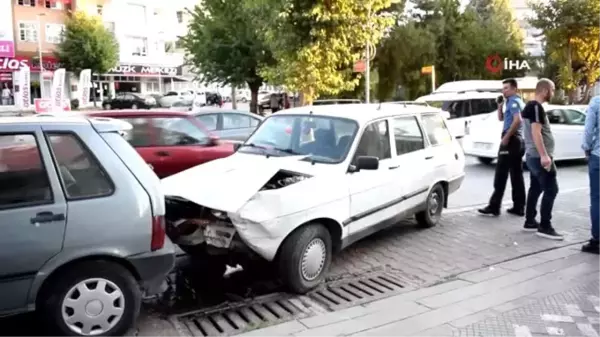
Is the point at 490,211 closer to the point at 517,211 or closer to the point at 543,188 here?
the point at 517,211

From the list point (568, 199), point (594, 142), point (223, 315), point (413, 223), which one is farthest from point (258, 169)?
point (568, 199)

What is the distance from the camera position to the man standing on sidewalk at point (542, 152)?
668 cm

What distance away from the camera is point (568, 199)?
31.4 feet

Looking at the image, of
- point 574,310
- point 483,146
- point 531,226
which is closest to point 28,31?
point 483,146

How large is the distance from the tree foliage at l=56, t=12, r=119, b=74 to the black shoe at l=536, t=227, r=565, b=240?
45.4 metres

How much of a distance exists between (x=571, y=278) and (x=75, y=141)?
4.69 meters

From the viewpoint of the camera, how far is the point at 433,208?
7.57 m

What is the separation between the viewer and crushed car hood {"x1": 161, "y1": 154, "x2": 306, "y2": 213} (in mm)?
4703

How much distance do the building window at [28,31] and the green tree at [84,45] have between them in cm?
265

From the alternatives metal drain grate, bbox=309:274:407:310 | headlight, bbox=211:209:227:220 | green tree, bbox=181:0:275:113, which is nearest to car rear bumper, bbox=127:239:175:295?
headlight, bbox=211:209:227:220

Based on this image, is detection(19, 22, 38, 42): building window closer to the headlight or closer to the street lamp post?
the street lamp post

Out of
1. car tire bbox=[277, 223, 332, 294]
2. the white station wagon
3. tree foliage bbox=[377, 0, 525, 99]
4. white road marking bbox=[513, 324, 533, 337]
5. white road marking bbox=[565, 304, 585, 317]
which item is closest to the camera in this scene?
white road marking bbox=[513, 324, 533, 337]

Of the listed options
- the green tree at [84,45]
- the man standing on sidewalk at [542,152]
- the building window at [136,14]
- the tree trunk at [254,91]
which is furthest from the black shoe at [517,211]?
the building window at [136,14]

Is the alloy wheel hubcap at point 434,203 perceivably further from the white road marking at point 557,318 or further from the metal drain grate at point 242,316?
the metal drain grate at point 242,316
